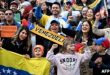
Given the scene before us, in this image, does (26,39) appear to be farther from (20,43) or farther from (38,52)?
(38,52)

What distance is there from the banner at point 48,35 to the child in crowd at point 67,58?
16.4 inches

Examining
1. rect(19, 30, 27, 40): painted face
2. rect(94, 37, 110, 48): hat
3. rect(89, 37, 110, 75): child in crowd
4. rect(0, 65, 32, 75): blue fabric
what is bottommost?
rect(0, 65, 32, 75): blue fabric

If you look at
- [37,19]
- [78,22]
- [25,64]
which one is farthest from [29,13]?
[25,64]

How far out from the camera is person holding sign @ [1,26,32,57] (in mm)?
9430

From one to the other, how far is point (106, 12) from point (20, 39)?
10.4ft

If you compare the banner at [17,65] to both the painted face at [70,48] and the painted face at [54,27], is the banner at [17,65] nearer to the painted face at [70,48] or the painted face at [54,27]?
the painted face at [70,48]

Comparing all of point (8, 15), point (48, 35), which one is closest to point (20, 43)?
point (48, 35)

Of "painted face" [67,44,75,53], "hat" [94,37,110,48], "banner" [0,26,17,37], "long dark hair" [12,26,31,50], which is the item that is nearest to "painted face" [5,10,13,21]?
"banner" [0,26,17,37]

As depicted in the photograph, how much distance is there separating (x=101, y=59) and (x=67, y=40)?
0.82m

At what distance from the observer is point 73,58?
29.8 feet

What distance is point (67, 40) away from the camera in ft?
30.3

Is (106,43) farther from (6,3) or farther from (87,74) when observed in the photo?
(6,3)

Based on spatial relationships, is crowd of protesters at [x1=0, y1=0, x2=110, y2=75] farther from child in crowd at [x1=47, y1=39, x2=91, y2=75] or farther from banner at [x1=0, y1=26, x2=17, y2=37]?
banner at [x1=0, y1=26, x2=17, y2=37]

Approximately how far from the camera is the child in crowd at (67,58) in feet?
29.5
